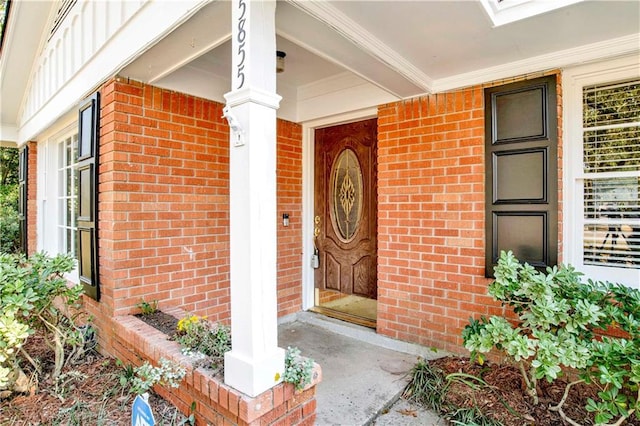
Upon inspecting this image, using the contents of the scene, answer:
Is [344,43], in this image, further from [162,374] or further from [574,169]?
[162,374]

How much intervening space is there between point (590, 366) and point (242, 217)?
2.11 m

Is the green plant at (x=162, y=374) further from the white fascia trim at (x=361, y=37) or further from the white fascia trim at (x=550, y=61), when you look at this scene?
the white fascia trim at (x=550, y=61)

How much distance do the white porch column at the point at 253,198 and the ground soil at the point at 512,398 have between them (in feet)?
4.62

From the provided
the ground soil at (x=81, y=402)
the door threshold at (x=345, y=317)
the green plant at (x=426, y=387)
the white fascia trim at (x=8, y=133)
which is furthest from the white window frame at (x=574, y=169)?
the white fascia trim at (x=8, y=133)

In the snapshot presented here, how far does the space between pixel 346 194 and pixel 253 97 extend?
251 cm

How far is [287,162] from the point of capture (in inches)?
167

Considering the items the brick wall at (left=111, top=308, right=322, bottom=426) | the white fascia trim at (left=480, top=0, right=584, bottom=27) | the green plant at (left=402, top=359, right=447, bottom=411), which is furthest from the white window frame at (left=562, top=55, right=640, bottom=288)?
the brick wall at (left=111, top=308, right=322, bottom=426)

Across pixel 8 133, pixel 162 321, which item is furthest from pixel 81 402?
pixel 8 133

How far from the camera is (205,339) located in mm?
2342

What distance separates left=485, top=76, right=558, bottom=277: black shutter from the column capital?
1.98 meters

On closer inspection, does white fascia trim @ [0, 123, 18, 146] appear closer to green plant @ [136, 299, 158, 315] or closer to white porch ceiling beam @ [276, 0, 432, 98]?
green plant @ [136, 299, 158, 315]

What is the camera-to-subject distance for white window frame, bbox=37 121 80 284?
4945 millimetres

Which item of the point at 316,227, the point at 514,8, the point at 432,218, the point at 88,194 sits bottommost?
the point at 316,227

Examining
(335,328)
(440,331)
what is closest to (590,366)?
(440,331)
